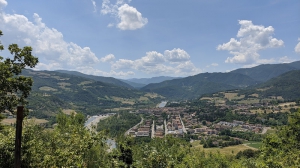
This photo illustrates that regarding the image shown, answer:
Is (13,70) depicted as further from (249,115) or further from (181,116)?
(181,116)

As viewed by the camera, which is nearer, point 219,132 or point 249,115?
point 219,132

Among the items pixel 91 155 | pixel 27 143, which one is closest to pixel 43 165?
pixel 27 143

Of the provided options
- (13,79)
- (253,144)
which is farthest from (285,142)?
(253,144)

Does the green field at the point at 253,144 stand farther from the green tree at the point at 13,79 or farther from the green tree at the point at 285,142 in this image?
the green tree at the point at 13,79

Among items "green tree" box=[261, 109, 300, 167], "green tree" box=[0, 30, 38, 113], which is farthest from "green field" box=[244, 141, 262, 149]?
"green tree" box=[0, 30, 38, 113]

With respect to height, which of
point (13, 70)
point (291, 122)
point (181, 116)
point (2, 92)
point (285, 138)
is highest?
point (13, 70)

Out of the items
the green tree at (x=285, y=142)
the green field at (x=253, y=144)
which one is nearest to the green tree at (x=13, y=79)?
the green tree at (x=285, y=142)

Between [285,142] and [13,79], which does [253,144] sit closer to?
[285,142]

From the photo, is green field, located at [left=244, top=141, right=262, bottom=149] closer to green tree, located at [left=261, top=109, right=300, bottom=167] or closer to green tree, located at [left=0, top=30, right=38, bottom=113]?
green tree, located at [left=261, top=109, right=300, bottom=167]
